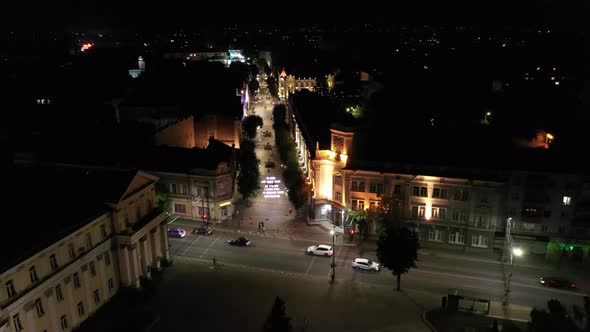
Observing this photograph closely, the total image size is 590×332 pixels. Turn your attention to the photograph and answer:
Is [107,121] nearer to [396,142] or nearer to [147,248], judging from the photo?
[147,248]

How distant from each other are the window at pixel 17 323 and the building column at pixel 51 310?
9.38ft

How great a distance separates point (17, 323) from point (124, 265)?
12.9 metres

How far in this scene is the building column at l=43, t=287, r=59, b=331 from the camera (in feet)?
128

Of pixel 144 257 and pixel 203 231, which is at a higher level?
pixel 144 257

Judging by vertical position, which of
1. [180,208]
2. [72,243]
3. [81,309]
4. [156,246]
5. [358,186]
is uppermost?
[358,186]

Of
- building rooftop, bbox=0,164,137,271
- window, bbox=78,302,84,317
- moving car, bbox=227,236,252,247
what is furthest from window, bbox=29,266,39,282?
moving car, bbox=227,236,252,247

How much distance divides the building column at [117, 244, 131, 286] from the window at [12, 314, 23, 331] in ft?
40.8

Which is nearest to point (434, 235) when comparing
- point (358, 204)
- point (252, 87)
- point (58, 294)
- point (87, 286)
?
point (358, 204)

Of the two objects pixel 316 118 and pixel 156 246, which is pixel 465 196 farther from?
A: pixel 316 118

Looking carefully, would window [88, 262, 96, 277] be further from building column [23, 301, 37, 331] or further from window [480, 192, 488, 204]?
window [480, 192, 488, 204]

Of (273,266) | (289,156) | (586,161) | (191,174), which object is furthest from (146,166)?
(586,161)

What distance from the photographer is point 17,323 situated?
118 feet

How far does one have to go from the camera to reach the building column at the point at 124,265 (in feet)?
156

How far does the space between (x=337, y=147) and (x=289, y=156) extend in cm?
2899
